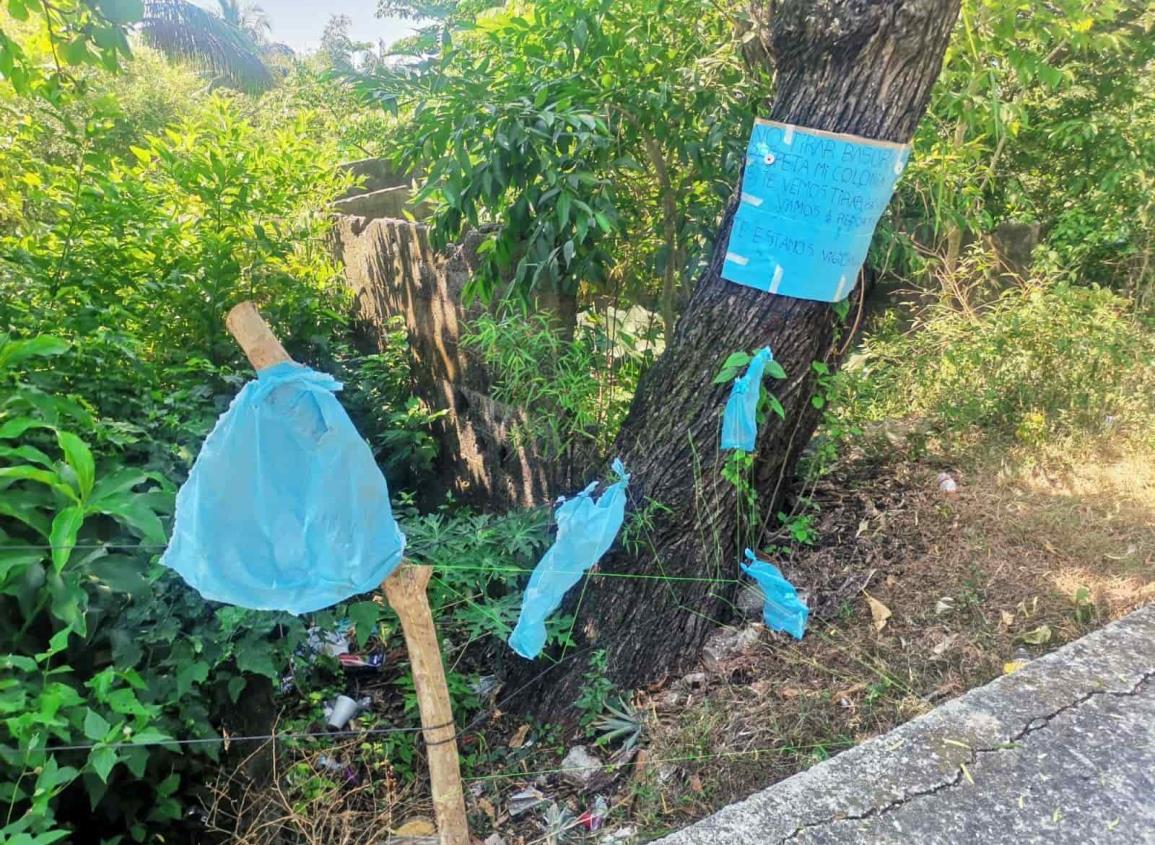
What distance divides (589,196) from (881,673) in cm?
163

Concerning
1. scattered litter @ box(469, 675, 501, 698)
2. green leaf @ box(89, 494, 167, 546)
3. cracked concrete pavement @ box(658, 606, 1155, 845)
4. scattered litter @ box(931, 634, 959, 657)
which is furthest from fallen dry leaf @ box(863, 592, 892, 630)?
green leaf @ box(89, 494, 167, 546)

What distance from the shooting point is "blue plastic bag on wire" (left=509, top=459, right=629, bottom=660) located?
1911mm

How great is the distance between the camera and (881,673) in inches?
76.3

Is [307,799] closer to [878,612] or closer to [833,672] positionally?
[833,672]

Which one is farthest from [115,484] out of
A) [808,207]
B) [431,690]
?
[808,207]

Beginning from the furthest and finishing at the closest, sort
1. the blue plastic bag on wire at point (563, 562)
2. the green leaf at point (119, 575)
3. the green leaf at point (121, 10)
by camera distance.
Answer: the green leaf at point (121, 10), the blue plastic bag on wire at point (563, 562), the green leaf at point (119, 575)

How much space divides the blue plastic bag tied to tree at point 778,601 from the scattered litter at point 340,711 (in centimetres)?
126

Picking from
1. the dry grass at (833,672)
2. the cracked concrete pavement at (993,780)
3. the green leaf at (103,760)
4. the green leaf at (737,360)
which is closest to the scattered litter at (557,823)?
the dry grass at (833,672)

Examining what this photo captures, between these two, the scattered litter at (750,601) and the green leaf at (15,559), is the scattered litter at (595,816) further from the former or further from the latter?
the green leaf at (15,559)

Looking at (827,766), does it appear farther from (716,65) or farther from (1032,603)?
(716,65)

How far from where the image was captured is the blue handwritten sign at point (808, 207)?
189cm

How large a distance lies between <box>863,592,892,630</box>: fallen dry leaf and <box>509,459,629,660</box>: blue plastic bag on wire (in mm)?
830

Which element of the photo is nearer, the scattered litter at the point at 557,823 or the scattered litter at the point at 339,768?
the scattered litter at the point at 557,823

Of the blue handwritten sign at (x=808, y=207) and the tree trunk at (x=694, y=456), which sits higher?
the blue handwritten sign at (x=808, y=207)
